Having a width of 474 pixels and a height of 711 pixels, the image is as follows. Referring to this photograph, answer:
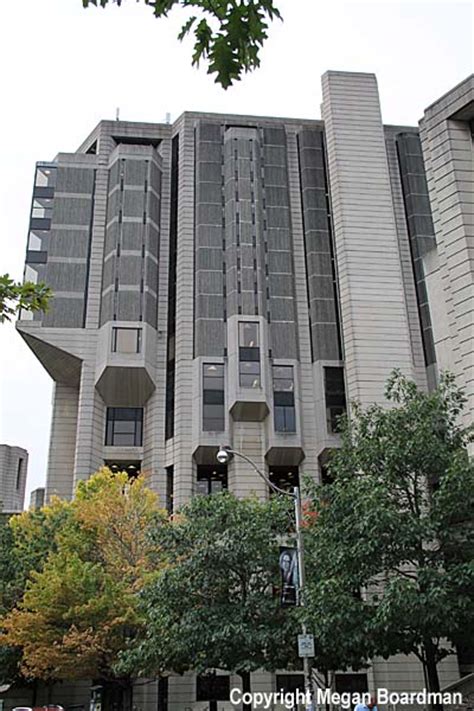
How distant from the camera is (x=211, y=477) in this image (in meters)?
54.8

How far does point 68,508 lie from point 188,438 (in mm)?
14133

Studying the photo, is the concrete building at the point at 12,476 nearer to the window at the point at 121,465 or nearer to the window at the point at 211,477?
the window at the point at 121,465

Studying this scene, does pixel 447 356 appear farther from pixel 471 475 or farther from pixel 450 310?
pixel 471 475

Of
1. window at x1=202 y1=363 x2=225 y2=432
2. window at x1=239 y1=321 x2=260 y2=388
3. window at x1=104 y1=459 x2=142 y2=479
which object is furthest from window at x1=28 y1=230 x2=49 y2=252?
window at x1=104 y1=459 x2=142 y2=479

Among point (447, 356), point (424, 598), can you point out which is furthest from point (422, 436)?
point (447, 356)

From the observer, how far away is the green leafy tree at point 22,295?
931 cm

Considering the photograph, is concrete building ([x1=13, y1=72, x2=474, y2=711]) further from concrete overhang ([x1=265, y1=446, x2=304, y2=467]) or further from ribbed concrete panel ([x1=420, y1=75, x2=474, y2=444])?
ribbed concrete panel ([x1=420, y1=75, x2=474, y2=444])

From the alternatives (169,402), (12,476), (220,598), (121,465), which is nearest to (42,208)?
(169,402)

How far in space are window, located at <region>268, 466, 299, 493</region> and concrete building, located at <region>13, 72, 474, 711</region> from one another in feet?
0.66

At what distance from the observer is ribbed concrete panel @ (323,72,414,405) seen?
171 ft

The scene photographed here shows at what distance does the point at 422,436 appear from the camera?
2172cm

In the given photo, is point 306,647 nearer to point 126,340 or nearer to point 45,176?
point 126,340

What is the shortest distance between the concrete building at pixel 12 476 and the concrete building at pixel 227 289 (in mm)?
27933

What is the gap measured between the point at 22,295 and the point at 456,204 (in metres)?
19.5
